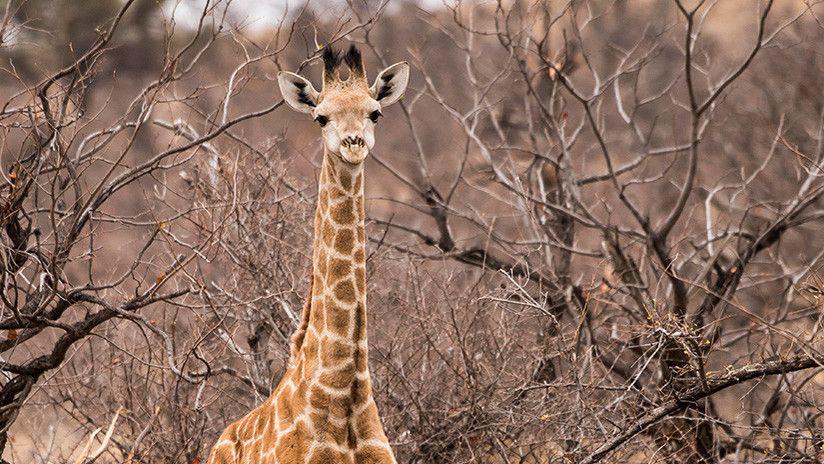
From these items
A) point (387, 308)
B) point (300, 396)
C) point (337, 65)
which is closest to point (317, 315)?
point (300, 396)

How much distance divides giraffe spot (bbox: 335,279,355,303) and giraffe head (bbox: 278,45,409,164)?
0.53 m

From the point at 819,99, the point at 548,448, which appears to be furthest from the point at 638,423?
the point at 819,99

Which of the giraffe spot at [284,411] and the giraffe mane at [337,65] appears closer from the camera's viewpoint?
the giraffe spot at [284,411]

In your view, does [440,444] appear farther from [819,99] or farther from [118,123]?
[819,99]

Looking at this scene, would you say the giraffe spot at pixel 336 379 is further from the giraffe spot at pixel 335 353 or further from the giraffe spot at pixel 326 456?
the giraffe spot at pixel 326 456

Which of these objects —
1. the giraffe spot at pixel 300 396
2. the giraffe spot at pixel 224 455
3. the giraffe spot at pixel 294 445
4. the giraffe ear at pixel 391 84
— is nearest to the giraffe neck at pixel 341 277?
the giraffe spot at pixel 300 396

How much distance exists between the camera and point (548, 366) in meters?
7.31

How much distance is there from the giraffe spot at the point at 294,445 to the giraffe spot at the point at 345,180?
0.99 m

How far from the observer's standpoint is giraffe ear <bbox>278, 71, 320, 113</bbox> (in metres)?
5.20

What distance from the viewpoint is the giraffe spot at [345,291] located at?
4941mm

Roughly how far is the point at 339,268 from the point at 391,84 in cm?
95

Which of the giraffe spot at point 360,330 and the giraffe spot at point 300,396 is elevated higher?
the giraffe spot at point 360,330

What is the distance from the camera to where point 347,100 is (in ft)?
16.1

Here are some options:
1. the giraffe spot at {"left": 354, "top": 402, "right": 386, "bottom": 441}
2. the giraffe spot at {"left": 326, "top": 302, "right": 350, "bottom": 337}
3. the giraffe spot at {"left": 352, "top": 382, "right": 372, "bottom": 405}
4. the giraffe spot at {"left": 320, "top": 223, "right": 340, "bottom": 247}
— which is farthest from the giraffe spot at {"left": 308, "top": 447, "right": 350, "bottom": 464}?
the giraffe spot at {"left": 320, "top": 223, "right": 340, "bottom": 247}
